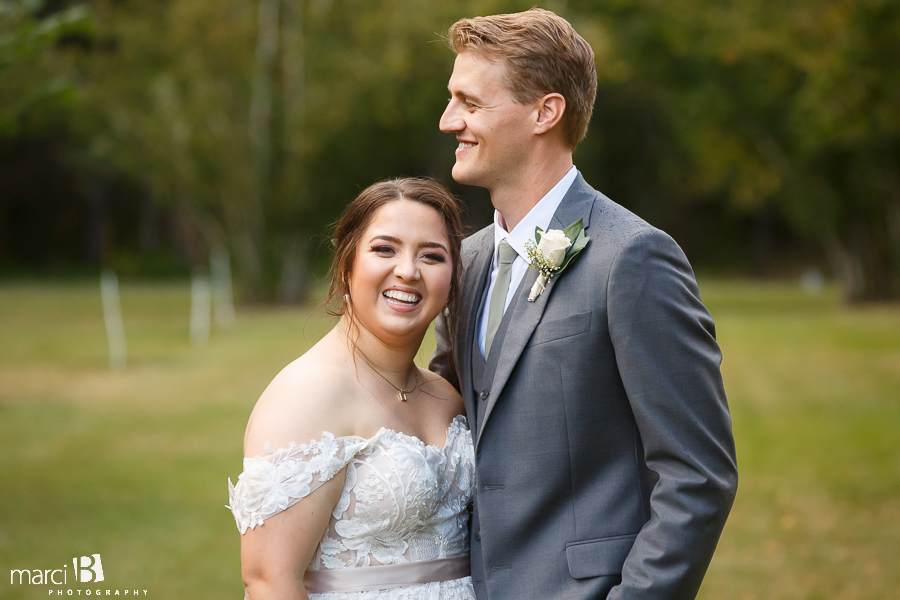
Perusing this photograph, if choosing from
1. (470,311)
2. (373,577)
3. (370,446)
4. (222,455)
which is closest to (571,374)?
(470,311)

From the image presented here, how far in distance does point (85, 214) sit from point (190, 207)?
2057 cm

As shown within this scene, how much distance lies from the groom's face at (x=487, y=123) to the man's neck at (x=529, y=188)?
1.0 inches

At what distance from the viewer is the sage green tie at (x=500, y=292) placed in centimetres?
285

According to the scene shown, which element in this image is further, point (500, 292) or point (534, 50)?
point (500, 292)

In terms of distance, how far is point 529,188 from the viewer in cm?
289

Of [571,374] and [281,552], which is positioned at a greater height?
[571,374]

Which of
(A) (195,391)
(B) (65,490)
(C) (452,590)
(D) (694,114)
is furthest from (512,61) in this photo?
(D) (694,114)

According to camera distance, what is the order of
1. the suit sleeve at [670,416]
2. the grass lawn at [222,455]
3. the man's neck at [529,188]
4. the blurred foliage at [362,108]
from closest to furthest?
the suit sleeve at [670,416], the man's neck at [529,188], the grass lawn at [222,455], the blurred foliage at [362,108]

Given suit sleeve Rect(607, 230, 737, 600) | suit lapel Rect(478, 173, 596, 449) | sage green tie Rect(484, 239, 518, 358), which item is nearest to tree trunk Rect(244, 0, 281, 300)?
sage green tie Rect(484, 239, 518, 358)

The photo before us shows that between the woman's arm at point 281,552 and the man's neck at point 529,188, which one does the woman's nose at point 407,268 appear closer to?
the man's neck at point 529,188

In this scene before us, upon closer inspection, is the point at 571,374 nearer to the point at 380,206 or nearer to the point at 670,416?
the point at 670,416

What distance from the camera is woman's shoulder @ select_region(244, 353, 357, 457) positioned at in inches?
107

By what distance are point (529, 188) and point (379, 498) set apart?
103cm

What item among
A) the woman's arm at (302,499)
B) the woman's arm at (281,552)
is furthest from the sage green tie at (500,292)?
the woman's arm at (281,552)
